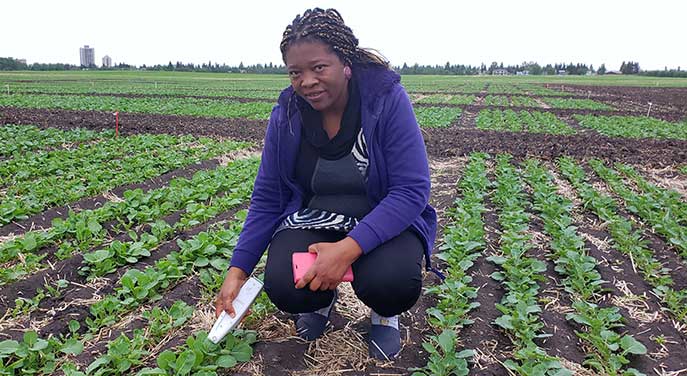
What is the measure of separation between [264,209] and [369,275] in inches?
24.7

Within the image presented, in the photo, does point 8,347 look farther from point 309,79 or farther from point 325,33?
point 325,33

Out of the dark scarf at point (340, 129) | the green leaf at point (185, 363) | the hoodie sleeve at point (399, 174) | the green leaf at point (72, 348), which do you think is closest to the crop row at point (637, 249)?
the hoodie sleeve at point (399, 174)

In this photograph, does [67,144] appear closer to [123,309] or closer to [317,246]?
[123,309]

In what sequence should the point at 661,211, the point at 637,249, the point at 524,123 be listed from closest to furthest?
the point at 637,249 → the point at 661,211 → the point at 524,123

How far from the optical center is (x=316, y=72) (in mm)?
2234

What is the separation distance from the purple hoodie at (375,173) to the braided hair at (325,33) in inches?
5.8

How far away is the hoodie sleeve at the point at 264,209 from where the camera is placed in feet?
A: 8.07

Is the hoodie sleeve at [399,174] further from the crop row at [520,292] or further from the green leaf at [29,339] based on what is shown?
the green leaf at [29,339]

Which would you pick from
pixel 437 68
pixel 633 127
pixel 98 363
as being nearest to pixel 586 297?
pixel 98 363

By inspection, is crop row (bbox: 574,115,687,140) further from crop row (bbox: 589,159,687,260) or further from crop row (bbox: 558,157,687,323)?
crop row (bbox: 558,157,687,323)

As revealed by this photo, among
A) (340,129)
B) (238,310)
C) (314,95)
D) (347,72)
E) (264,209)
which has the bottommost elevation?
(238,310)

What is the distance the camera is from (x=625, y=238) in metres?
4.06

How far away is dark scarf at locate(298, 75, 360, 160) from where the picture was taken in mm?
2428

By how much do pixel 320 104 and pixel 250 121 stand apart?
38.0 ft
